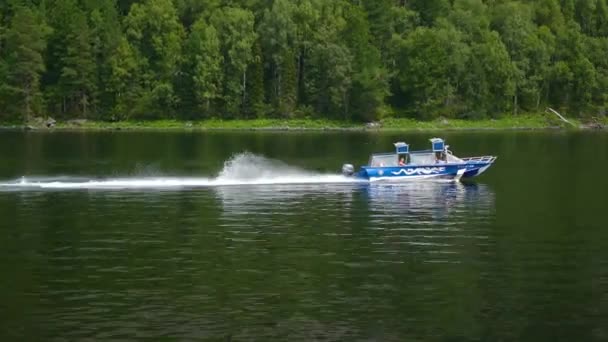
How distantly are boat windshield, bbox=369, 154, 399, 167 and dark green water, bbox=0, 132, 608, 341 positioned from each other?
125 inches

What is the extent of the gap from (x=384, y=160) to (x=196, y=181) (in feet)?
51.5

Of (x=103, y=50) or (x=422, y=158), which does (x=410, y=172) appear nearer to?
(x=422, y=158)

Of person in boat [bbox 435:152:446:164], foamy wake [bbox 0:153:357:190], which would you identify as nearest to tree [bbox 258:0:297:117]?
foamy wake [bbox 0:153:357:190]

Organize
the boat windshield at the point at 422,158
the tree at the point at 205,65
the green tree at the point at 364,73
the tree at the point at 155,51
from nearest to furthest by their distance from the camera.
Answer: the boat windshield at the point at 422,158, the tree at the point at 205,65, the green tree at the point at 364,73, the tree at the point at 155,51

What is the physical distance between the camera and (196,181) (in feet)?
250

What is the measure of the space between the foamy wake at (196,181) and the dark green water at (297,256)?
9.0 inches

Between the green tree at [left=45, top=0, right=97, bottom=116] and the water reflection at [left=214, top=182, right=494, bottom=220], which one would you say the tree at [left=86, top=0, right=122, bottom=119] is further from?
the water reflection at [left=214, top=182, right=494, bottom=220]

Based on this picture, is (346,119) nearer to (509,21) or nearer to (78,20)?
(509,21)

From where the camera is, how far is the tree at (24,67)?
171 metres

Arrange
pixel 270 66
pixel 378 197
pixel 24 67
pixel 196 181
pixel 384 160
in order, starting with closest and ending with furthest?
pixel 378 197, pixel 196 181, pixel 384 160, pixel 24 67, pixel 270 66

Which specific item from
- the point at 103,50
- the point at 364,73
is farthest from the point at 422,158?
the point at 103,50

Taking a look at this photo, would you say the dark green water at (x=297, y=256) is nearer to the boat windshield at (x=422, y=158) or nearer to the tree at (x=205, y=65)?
the boat windshield at (x=422, y=158)

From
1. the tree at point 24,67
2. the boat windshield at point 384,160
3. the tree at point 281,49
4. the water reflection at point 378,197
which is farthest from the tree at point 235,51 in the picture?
the water reflection at point 378,197

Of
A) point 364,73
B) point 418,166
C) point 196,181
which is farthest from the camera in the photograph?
point 364,73
